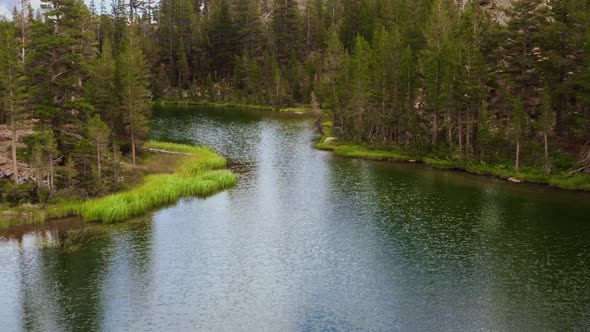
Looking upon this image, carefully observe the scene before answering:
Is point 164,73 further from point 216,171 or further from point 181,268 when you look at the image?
point 181,268

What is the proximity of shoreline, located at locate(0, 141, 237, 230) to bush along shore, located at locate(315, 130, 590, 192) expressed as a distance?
80.6 feet

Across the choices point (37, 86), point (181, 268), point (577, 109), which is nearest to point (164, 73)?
point (37, 86)

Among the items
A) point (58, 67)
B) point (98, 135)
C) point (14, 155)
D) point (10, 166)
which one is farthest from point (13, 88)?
point (98, 135)

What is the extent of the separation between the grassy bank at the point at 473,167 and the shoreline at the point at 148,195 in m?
24.1

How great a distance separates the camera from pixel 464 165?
78.5 meters

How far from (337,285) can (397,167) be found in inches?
1812

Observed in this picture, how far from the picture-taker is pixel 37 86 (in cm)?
6122

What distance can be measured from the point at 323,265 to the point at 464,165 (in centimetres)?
4285

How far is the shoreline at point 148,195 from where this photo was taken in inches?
2100

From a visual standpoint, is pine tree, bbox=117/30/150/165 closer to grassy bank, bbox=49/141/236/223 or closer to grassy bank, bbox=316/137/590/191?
grassy bank, bbox=49/141/236/223

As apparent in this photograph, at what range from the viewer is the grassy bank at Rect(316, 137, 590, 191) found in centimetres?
6638

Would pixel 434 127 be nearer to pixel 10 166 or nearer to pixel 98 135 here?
pixel 98 135

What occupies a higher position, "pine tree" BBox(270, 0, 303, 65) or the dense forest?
"pine tree" BBox(270, 0, 303, 65)

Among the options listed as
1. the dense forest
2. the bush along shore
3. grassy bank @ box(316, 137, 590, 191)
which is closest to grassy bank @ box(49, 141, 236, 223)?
the dense forest
